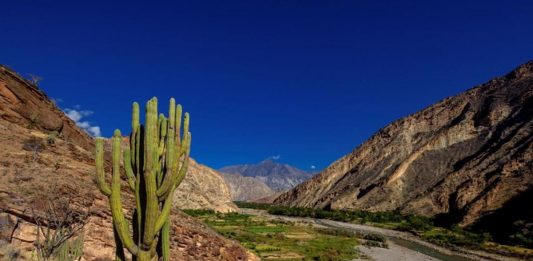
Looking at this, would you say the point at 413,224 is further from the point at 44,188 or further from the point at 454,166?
the point at 44,188

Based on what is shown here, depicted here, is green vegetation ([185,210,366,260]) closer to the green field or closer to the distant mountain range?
the green field

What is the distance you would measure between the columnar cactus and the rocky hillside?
389cm

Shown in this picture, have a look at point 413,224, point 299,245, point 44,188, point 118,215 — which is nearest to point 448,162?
point 413,224

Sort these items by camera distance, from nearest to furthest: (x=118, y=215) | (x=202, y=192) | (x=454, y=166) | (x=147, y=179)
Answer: (x=118, y=215) → (x=147, y=179) → (x=202, y=192) → (x=454, y=166)

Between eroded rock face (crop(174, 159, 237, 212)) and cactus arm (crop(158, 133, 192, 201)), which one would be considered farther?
eroded rock face (crop(174, 159, 237, 212))

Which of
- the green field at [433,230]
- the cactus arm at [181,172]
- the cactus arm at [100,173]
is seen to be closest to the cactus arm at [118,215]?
the cactus arm at [100,173]

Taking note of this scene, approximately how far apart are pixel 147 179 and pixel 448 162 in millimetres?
87910

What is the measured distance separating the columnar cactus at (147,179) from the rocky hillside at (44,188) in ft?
12.8

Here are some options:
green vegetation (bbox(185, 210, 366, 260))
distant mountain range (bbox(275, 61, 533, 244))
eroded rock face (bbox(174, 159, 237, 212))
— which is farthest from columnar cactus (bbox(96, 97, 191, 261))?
eroded rock face (bbox(174, 159, 237, 212))

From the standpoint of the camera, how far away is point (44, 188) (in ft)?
45.2

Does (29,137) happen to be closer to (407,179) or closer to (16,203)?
(16,203)

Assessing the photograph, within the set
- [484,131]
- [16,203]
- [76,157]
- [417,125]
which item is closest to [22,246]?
[16,203]

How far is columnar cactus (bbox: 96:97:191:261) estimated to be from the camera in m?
9.59

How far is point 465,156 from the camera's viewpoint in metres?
85.8
